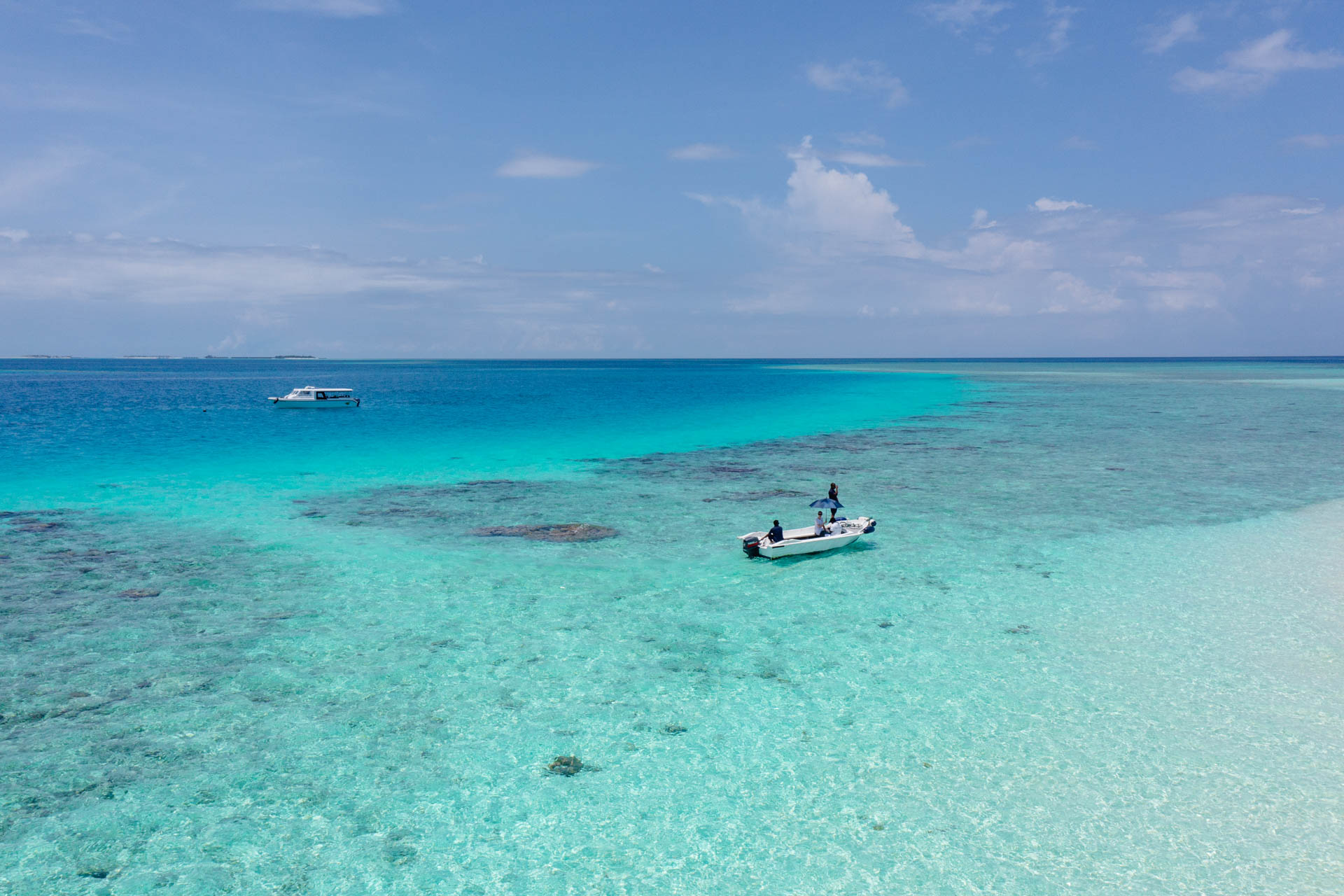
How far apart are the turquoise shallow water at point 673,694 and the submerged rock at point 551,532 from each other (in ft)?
2.80

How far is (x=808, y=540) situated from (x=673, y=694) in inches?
421

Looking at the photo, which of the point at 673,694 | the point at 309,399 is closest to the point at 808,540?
the point at 673,694

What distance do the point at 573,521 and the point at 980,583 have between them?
51.1 feet

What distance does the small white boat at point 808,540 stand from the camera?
25.2 meters

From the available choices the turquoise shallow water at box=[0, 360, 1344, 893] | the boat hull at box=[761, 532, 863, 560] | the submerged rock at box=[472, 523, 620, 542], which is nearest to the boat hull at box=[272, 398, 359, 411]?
the turquoise shallow water at box=[0, 360, 1344, 893]

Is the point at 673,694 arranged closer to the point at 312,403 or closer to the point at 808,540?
the point at 808,540

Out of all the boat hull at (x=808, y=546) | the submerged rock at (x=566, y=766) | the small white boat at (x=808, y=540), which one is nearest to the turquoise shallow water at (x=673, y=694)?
the submerged rock at (x=566, y=766)

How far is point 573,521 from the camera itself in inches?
1232

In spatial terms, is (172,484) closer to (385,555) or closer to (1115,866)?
(385,555)

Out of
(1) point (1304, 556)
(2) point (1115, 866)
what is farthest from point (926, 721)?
(1) point (1304, 556)

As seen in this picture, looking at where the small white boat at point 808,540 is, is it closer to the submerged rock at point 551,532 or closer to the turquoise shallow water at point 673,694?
the turquoise shallow water at point 673,694

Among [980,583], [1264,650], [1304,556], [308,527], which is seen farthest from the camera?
[308,527]

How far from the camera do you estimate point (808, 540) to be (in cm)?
2545

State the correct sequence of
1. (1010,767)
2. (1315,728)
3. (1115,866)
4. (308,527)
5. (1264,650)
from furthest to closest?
(308,527) → (1264,650) → (1315,728) → (1010,767) → (1115,866)
